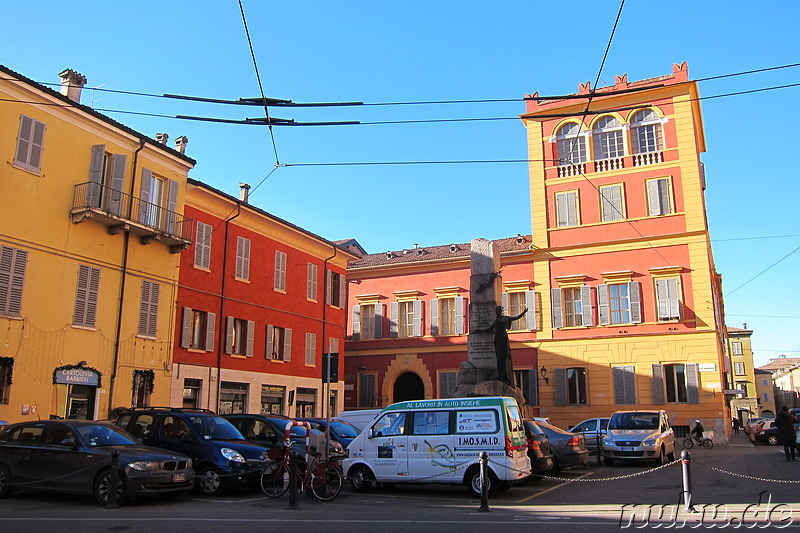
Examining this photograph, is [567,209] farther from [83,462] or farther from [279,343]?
[83,462]

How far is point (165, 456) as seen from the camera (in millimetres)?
11578

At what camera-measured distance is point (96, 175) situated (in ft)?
70.6

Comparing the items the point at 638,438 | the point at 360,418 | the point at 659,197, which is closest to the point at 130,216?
the point at 360,418

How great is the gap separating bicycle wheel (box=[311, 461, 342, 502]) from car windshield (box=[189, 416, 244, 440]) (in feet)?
7.66

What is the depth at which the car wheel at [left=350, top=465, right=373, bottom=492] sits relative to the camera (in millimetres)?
13133

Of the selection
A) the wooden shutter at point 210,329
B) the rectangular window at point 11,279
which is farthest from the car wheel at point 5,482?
the wooden shutter at point 210,329

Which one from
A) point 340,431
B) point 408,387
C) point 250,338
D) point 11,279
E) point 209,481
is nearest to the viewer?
point 209,481

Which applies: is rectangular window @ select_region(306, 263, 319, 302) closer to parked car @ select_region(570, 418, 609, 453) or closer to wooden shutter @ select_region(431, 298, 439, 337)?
wooden shutter @ select_region(431, 298, 439, 337)

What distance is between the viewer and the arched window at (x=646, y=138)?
113 ft

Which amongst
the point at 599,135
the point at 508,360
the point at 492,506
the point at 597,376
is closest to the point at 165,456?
the point at 492,506

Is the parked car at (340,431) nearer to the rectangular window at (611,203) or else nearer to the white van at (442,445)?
the white van at (442,445)

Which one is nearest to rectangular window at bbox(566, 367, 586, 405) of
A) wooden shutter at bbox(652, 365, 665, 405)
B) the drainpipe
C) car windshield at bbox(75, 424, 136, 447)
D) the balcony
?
wooden shutter at bbox(652, 365, 665, 405)

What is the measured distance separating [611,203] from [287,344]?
17.7 metres

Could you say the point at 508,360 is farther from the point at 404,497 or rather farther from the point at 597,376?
the point at 597,376
